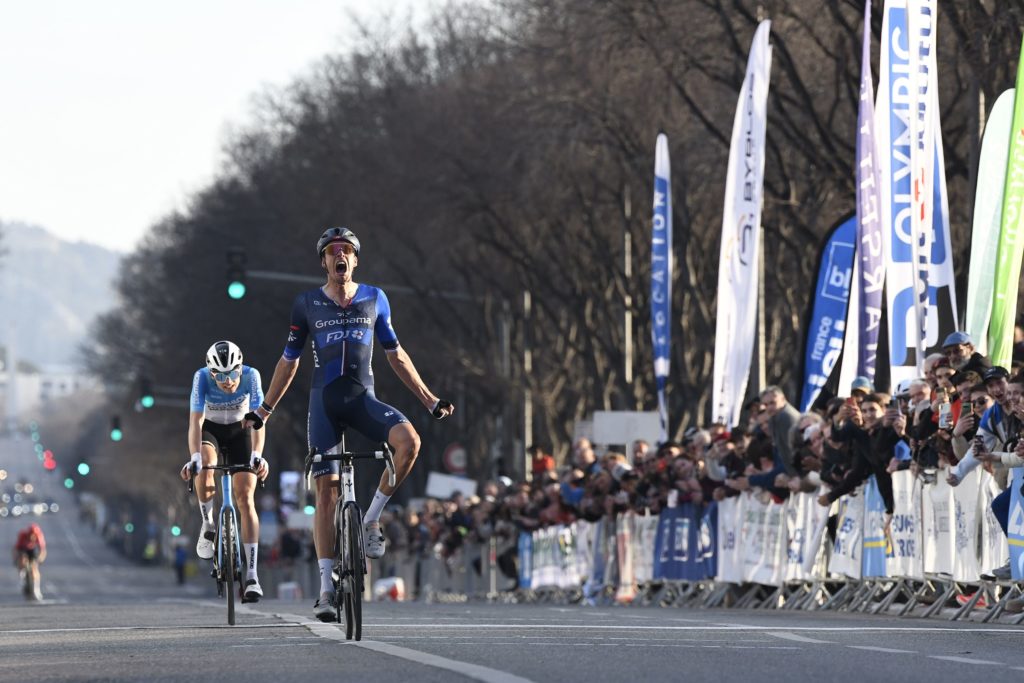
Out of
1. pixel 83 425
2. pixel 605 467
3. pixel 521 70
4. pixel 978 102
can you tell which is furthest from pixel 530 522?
pixel 83 425

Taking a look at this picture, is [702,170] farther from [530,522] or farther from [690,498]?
[690,498]

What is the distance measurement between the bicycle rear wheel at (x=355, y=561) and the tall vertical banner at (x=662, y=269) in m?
20.9

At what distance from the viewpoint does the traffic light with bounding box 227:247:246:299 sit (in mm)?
39094

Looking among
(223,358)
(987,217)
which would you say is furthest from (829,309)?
(223,358)

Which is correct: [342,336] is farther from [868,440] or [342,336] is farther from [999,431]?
[868,440]

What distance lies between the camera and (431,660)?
40.9 ft

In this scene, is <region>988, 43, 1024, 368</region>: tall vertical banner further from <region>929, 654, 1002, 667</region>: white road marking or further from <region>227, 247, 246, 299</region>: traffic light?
<region>227, 247, 246, 299</region>: traffic light

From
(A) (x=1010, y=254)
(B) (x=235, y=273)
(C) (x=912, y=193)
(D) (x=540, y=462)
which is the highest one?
(B) (x=235, y=273)

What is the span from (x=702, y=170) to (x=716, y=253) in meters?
6.30

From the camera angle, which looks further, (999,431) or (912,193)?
(912,193)

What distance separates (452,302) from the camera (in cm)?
5903

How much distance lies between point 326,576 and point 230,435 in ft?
13.4

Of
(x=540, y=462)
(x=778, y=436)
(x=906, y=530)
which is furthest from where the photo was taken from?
(x=540, y=462)

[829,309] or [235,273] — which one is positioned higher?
[235,273]
